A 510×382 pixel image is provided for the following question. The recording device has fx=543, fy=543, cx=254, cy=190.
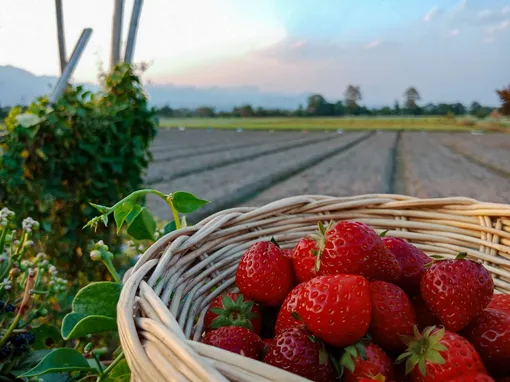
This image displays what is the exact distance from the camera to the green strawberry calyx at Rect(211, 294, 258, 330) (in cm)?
106

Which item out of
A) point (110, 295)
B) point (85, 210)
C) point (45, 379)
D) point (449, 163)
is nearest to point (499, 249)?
point (110, 295)

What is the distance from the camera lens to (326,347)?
940mm

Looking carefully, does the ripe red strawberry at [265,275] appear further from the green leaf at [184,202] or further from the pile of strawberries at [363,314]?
the green leaf at [184,202]

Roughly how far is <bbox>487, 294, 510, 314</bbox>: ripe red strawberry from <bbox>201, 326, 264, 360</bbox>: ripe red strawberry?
0.51 m

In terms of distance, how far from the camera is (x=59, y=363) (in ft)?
3.06

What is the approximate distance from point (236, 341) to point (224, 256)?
0.36m

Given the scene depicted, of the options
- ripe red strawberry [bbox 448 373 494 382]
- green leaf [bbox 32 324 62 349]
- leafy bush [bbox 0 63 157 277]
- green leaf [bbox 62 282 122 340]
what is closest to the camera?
ripe red strawberry [bbox 448 373 494 382]

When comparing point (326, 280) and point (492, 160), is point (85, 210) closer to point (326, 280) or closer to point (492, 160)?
point (326, 280)

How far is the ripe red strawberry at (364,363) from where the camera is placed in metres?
0.88

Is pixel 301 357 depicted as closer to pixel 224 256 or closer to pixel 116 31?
pixel 224 256

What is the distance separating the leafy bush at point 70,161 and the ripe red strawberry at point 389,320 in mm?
1909

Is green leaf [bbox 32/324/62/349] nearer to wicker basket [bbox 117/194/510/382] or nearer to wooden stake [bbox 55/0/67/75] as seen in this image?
wicker basket [bbox 117/194/510/382]

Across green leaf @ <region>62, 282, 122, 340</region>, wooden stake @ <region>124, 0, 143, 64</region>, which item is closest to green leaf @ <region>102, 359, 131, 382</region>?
green leaf @ <region>62, 282, 122, 340</region>

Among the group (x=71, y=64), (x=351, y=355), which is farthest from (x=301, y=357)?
(x=71, y=64)
